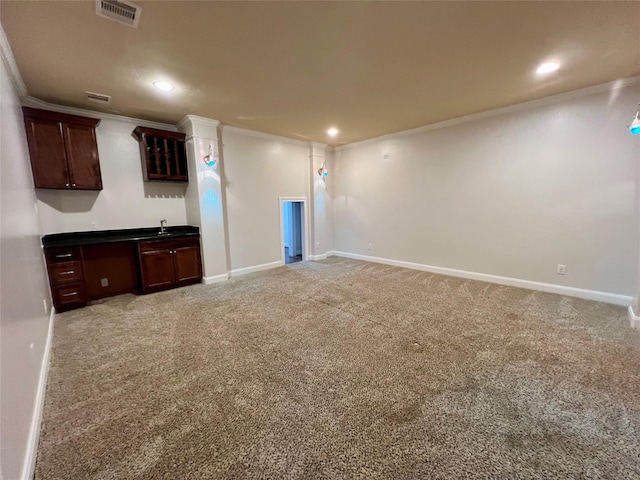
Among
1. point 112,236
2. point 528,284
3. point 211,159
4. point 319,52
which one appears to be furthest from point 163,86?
point 528,284

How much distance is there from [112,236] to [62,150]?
1272mm

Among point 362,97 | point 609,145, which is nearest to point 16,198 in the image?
point 362,97

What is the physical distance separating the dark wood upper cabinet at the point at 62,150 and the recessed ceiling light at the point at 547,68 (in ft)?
18.4

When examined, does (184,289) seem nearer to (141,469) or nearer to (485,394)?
(141,469)

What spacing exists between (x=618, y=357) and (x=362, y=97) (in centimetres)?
379

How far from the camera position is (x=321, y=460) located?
4.58 ft

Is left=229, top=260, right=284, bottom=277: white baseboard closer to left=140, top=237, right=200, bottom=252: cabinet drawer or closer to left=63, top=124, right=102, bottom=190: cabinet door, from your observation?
left=140, top=237, right=200, bottom=252: cabinet drawer

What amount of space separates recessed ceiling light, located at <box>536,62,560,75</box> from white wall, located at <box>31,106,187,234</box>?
537 cm

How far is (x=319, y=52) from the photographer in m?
2.41

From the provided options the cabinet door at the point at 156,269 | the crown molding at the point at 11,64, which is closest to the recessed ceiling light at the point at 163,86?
the crown molding at the point at 11,64

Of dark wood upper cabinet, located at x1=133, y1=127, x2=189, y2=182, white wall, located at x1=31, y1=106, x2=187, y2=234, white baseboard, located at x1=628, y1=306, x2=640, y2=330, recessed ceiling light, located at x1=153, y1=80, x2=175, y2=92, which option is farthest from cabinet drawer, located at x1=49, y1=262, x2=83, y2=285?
white baseboard, located at x1=628, y1=306, x2=640, y2=330

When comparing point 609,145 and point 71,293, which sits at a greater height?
point 609,145

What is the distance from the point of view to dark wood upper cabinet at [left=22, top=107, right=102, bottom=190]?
324 cm

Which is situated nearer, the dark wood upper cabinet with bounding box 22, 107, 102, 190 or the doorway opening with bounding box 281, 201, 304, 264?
the dark wood upper cabinet with bounding box 22, 107, 102, 190
